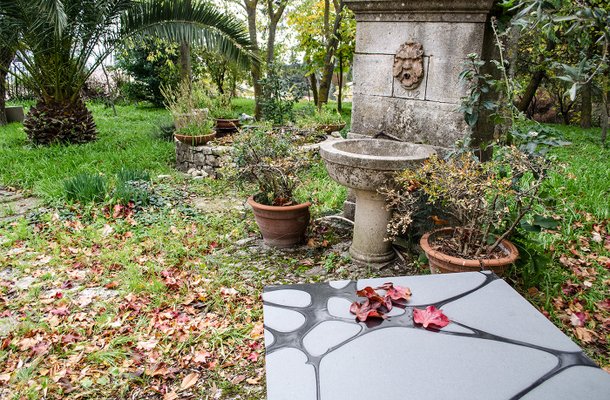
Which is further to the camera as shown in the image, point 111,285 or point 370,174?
point 111,285

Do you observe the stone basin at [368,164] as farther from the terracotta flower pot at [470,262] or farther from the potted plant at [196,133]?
the potted plant at [196,133]

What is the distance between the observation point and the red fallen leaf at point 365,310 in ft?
4.69

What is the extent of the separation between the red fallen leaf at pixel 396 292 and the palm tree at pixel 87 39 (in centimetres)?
631

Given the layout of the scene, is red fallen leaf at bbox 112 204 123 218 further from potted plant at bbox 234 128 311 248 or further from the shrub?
the shrub

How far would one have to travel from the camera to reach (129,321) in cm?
277

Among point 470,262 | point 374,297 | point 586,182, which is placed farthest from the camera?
point 586,182

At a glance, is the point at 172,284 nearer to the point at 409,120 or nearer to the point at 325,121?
the point at 409,120

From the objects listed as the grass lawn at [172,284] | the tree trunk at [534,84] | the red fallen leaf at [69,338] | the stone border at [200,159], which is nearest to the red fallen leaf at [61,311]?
the grass lawn at [172,284]

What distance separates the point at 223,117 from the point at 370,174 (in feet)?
16.3

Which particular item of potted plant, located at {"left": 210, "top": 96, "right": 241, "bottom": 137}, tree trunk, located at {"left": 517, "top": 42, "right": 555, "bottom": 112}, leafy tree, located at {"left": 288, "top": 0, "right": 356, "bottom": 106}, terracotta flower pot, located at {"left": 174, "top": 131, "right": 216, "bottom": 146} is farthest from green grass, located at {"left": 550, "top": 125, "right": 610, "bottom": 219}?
leafy tree, located at {"left": 288, "top": 0, "right": 356, "bottom": 106}

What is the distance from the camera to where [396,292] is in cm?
158

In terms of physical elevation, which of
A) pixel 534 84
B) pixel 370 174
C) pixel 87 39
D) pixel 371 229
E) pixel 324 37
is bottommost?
pixel 371 229

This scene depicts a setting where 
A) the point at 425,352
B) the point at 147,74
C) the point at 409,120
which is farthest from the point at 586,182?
the point at 147,74

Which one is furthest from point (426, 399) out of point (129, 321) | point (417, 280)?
point (129, 321)
